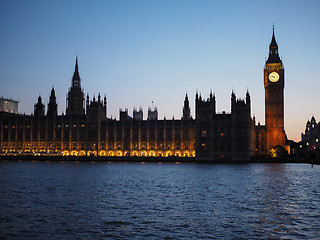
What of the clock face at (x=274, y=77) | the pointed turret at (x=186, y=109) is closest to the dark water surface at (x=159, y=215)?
the clock face at (x=274, y=77)

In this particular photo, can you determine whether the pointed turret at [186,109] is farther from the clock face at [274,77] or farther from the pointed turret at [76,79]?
the pointed turret at [76,79]

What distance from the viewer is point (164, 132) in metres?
139

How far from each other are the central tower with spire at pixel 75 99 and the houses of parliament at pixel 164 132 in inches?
944

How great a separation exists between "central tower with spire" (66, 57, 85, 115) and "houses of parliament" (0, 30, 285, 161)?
24.0 metres

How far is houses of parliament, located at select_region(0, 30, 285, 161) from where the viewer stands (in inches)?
5079

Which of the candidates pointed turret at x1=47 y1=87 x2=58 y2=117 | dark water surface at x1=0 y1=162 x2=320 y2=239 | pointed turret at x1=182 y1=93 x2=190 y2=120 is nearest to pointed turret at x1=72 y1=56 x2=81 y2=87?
pointed turret at x1=47 y1=87 x2=58 y2=117

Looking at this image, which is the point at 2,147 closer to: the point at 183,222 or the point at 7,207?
the point at 7,207

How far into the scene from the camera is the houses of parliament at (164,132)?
129m

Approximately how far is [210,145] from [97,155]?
4355 centimetres

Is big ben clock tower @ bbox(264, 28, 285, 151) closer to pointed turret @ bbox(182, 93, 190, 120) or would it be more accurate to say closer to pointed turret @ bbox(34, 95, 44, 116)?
pointed turret @ bbox(182, 93, 190, 120)

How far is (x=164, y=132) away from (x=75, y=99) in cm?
5779

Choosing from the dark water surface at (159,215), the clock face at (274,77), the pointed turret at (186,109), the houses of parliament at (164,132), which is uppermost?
the clock face at (274,77)

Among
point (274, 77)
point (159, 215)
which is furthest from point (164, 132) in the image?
point (159, 215)

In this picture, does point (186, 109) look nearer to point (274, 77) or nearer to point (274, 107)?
point (274, 107)
